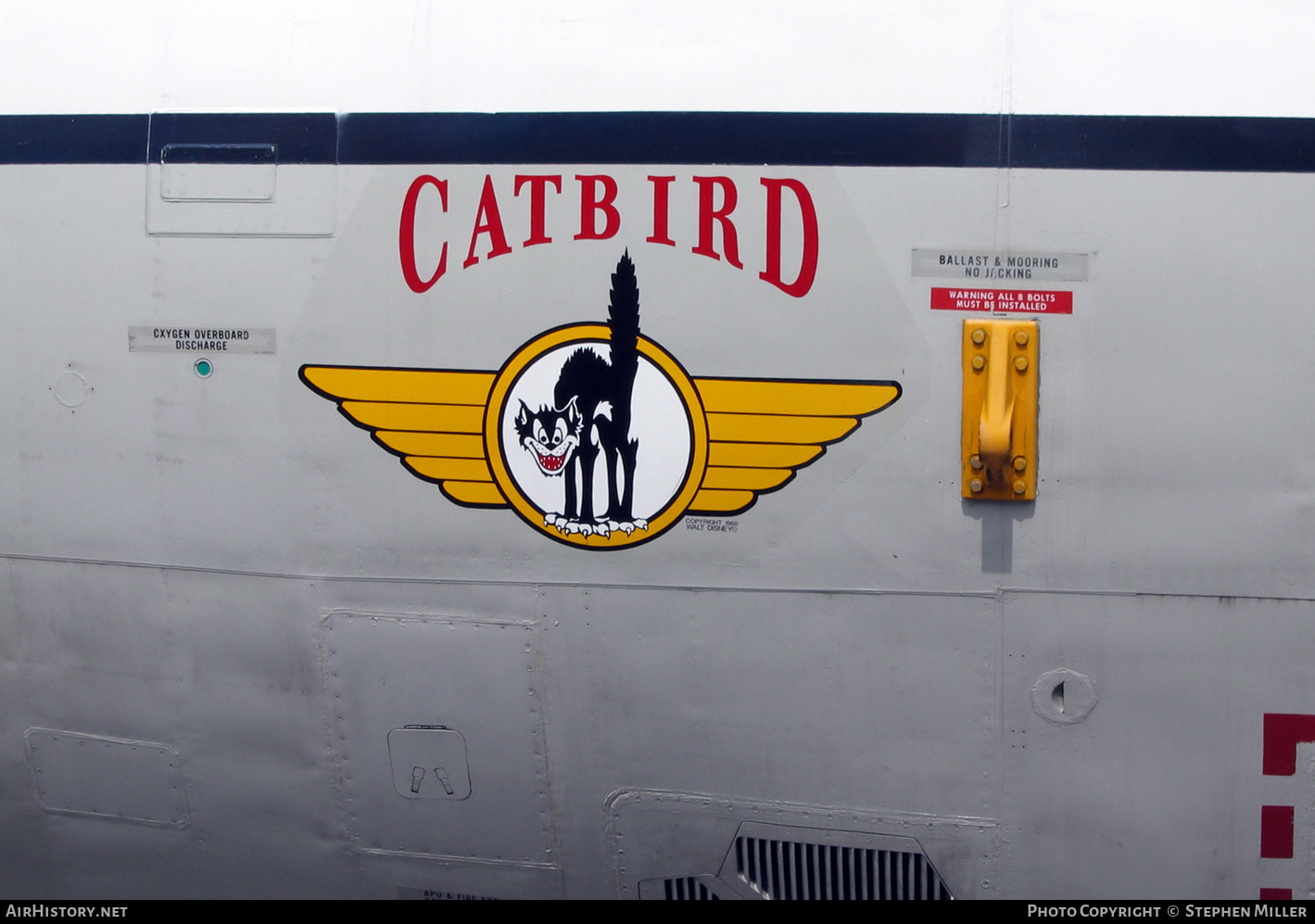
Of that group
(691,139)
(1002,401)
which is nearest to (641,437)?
(691,139)

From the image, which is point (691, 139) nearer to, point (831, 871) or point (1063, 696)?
point (1063, 696)

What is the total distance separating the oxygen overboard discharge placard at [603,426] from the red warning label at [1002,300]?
271 millimetres

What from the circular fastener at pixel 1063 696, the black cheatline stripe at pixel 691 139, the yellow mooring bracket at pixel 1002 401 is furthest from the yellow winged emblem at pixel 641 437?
the circular fastener at pixel 1063 696

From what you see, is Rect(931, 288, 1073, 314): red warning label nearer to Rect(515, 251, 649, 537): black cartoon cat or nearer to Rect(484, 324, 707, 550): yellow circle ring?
Rect(484, 324, 707, 550): yellow circle ring

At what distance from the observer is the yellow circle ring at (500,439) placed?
9.68 ft

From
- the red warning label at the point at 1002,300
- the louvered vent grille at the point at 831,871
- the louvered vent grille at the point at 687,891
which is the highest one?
the red warning label at the point at 1002,300

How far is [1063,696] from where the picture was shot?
2.94 meters

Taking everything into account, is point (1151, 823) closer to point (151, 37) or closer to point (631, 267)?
point (631, 267)

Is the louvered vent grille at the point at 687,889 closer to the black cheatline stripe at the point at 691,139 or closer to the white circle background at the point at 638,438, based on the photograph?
the white circle background at the point at 638,438

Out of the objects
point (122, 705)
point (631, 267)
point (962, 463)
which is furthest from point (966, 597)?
point (122, 705)

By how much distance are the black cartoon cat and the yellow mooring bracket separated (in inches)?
36.3

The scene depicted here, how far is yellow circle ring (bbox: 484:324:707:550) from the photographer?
295 centimetres

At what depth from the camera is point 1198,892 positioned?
2.98 m

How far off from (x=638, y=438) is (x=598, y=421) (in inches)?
4.9
